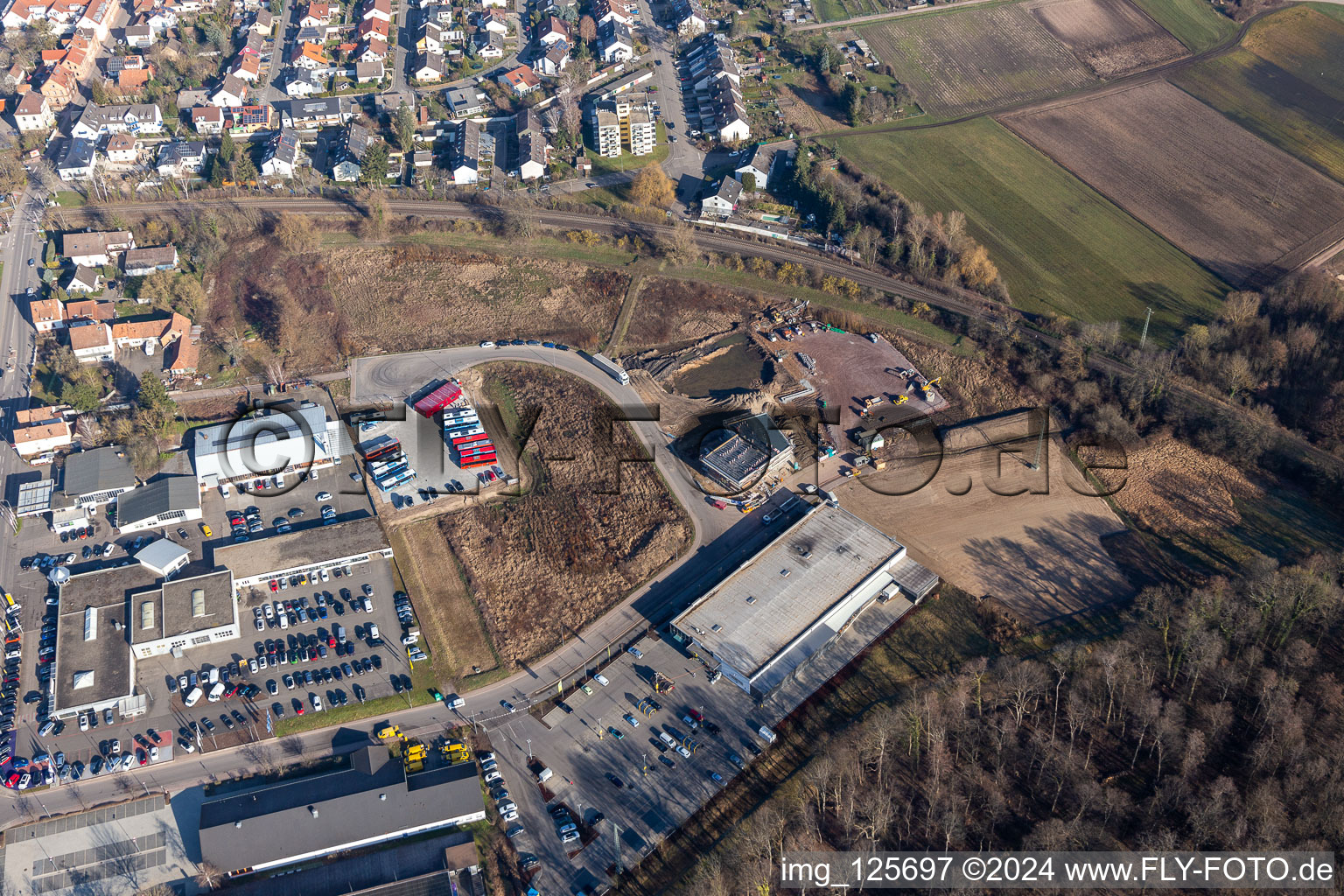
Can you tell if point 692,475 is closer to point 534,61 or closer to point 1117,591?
point 1117,591

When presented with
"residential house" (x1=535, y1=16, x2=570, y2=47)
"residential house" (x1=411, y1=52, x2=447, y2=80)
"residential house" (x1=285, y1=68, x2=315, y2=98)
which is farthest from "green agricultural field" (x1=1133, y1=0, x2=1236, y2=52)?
"residential house" (x1=285, y1=68, x2=315, y2=98)

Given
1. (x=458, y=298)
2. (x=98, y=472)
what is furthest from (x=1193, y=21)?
(x=98, y=472)

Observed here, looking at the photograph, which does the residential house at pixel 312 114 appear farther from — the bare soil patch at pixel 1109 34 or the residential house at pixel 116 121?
the bare soil patch at pixel 1109 34

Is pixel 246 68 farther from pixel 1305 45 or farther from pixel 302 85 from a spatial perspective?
pixel 1305 45

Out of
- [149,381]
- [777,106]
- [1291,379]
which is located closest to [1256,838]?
[1291,379]

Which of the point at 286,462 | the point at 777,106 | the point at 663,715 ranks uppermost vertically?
the point at 777,106
